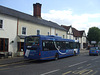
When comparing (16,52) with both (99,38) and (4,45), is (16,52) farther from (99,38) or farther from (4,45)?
(99,38)

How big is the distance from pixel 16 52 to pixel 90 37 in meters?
49.3

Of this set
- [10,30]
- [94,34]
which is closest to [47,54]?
[10,30]

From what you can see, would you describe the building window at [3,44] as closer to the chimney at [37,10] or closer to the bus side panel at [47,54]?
the bus side panel at [47,54]

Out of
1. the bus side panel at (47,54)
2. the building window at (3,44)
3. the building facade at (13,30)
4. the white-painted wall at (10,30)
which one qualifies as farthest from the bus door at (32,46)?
the white-painted wall at (10,30)

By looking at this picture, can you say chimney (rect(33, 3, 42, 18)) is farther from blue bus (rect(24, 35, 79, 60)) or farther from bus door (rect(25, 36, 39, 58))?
bus door (rect(25, 36, 39, 58))

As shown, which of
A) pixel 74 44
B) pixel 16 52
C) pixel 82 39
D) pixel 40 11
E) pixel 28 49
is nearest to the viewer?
pixel 28 49

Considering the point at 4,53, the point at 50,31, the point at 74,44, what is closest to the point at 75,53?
the point at 74,44

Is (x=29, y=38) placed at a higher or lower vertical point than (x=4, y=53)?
higher

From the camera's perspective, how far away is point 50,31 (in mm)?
28250

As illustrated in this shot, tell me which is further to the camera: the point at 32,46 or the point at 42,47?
the point at 32,46

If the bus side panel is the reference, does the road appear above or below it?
below

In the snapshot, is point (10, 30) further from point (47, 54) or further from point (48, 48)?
point (47, 54)

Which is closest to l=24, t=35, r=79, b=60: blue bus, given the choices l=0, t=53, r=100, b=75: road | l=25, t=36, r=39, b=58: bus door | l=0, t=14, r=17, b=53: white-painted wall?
l=25, t=36, r=39, b=58: bus door

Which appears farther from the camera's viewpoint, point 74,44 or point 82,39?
point 82,39
